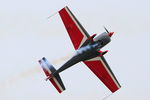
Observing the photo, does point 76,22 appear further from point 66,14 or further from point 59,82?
point 59,82

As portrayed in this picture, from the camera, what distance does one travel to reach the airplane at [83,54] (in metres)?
48.1

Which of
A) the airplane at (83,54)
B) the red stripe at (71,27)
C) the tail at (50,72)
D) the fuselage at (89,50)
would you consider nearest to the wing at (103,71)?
the airplane at (83,54)

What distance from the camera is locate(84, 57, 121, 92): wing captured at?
49.6 metres

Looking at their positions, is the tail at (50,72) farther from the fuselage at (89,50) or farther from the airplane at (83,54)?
the fuselage at (89,50)

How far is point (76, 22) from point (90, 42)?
322 centimetres

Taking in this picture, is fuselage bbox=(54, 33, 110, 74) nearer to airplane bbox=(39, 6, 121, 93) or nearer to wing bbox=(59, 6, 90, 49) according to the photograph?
airplane bbox=(39, 6, 121, 93)

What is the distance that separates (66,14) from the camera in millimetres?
49562

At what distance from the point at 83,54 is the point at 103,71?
3694mm

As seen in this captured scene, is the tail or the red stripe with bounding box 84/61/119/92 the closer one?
the tail

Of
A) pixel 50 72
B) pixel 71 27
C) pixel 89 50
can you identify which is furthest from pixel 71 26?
pixel 50 72

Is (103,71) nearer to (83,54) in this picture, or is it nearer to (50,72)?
(83,54)

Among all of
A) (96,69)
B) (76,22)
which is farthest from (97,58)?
(76,22)

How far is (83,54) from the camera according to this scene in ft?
158

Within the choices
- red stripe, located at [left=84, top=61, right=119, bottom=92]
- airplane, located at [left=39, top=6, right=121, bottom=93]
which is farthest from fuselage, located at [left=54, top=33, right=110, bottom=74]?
red stripe, located at [left=84, top=61, right=119, bottom=92]
